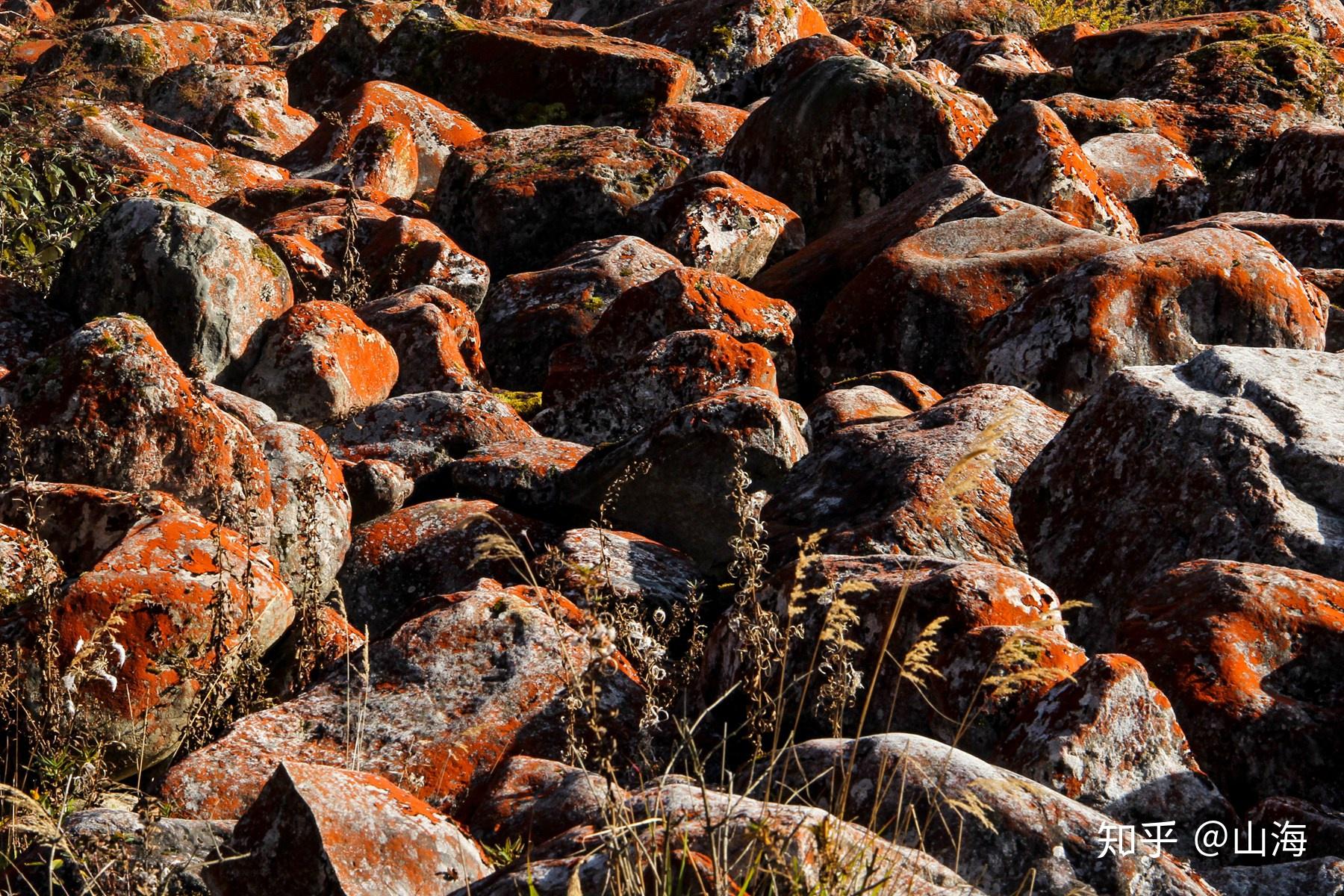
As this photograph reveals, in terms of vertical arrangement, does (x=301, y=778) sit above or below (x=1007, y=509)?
above

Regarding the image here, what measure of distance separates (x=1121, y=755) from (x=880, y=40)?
42.8ft

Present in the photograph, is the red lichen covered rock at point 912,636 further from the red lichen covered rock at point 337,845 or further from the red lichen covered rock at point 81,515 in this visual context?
the red lichen covered rock at point 81,515

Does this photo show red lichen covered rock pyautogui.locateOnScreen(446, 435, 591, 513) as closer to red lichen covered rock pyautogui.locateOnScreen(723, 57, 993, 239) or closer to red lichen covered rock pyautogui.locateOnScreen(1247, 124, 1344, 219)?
red lichen covered rock pyautogui.locateOnScreen(723, 57, 993, 239)

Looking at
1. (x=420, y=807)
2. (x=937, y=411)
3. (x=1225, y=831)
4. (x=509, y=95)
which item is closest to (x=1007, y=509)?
(x=937, y=411)

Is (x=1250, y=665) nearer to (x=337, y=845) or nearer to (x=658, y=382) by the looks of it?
(x=337, y=845)

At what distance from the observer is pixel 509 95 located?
13.9 m

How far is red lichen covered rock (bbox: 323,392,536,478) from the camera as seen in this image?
7320 mm

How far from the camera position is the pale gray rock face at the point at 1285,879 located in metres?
3.25

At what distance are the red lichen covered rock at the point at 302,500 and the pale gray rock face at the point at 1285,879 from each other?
3.67 meters

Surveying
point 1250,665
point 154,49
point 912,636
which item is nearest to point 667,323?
point 912,636

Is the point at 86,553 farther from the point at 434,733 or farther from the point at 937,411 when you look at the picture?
the point at 937,411

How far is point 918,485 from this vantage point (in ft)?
19.0

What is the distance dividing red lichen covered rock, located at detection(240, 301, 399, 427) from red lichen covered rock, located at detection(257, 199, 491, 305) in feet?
4.36

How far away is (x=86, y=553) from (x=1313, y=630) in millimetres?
4486
